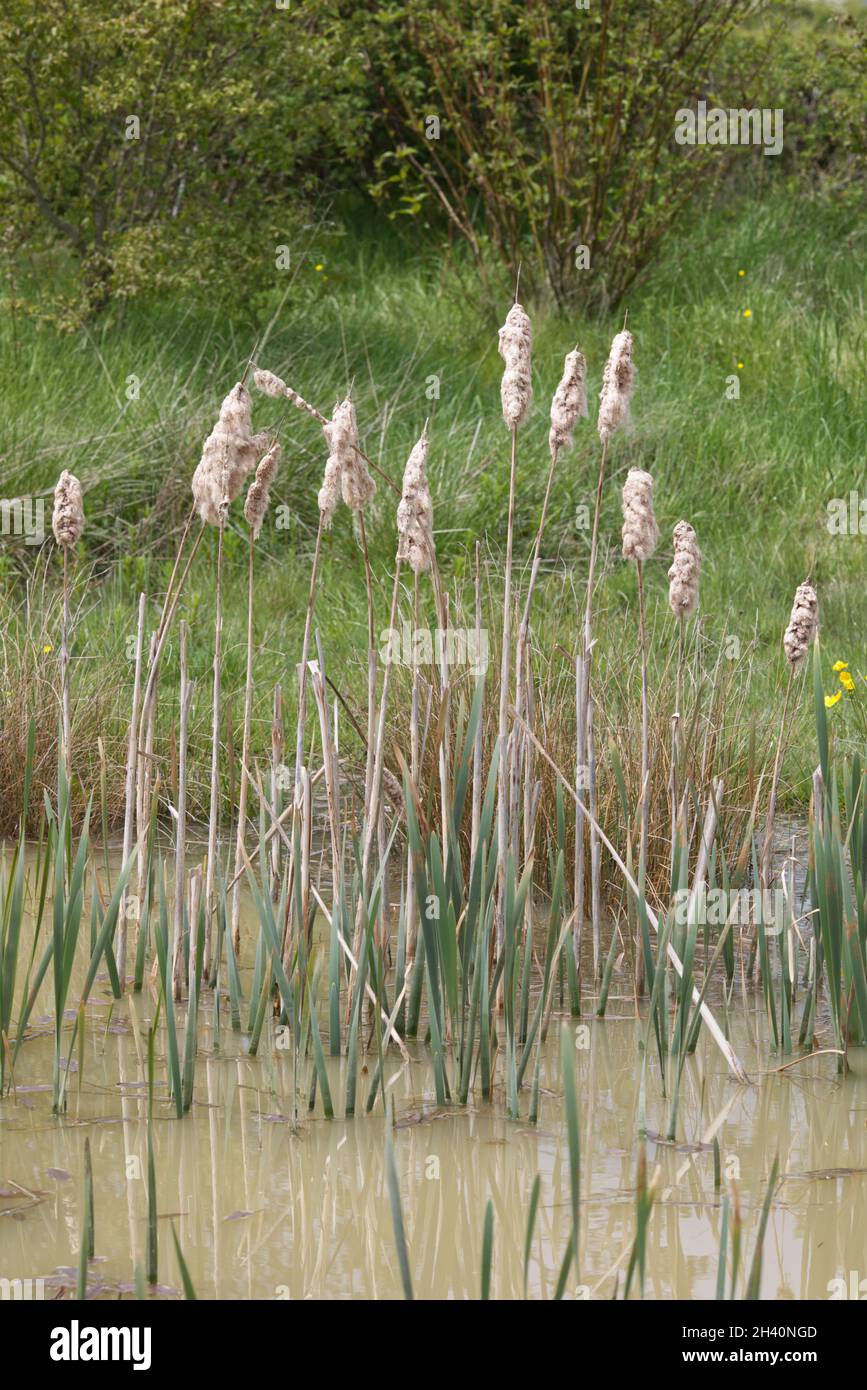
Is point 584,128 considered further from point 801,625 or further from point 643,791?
point 643,791

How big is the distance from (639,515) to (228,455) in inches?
32.0

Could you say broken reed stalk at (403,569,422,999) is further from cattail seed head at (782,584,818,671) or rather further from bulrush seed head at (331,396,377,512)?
cattail seed head at (782,584,818,671)

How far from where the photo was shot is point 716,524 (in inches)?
290

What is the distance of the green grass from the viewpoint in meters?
5.48

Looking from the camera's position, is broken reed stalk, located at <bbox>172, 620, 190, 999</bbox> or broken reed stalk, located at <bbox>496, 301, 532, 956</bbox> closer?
broken reed stalk, located at <bbox>496, 301, 532, 956</bbox>

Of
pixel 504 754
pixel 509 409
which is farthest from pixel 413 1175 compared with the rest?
pixel 509 409

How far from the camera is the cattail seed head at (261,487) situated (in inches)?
127

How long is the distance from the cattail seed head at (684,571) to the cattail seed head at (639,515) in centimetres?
9

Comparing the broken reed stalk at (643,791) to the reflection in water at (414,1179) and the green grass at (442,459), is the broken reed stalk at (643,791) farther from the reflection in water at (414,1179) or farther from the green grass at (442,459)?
the green grass at (442,459)

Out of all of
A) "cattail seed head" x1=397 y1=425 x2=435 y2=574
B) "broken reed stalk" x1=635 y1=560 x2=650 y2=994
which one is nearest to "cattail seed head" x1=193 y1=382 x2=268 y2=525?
"cattail seed head" x1=397 y1=425 x2=435 y2=574

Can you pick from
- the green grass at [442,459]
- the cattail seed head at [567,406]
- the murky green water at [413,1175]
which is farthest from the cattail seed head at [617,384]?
the green grass at [442,459]

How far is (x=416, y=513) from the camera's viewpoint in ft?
10.2

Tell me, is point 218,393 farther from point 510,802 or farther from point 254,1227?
point 254,1227

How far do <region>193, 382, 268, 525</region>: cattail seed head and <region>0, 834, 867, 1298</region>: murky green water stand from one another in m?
1.11
